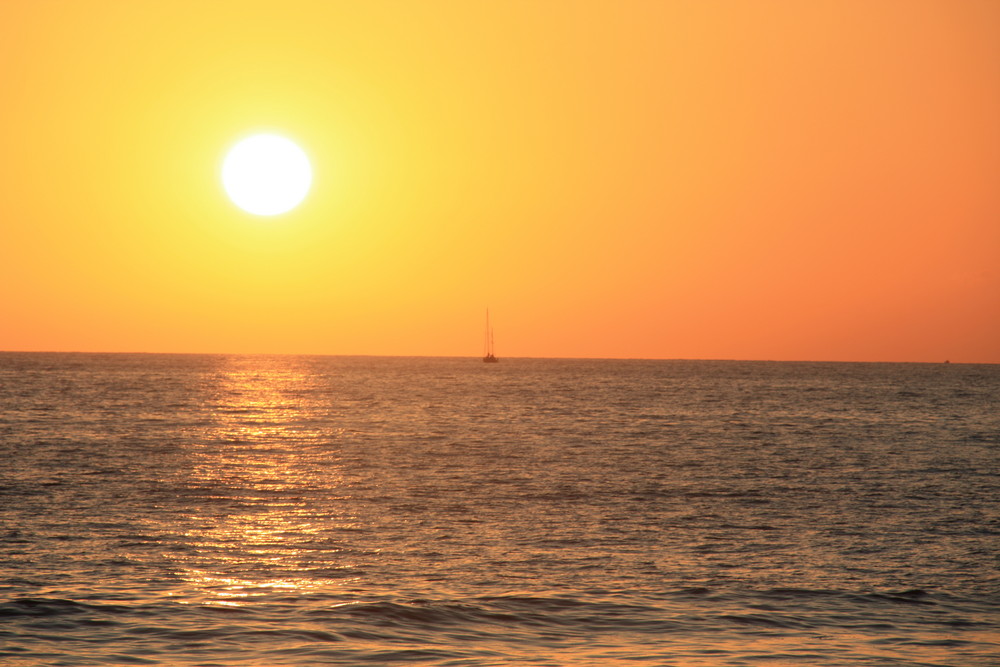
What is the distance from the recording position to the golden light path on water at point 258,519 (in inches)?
976

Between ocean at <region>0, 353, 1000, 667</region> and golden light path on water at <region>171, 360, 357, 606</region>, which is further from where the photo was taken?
golden light path on water at <region>171, 360, 357, 606</region>

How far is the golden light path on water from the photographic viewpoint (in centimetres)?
2480

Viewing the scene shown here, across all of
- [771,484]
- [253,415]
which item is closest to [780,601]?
[771,484]

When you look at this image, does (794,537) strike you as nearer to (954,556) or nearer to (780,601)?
(954,556)

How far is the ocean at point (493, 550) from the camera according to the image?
772 inches

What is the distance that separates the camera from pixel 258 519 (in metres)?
35.0

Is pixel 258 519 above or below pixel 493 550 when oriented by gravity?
above

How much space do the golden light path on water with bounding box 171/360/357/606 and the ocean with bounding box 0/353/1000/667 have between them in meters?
0.14

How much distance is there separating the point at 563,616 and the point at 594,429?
5573cm

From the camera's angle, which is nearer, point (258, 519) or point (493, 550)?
point (493, 550)

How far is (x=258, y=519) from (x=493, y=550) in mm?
9771

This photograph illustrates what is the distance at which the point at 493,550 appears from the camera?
95.5ft

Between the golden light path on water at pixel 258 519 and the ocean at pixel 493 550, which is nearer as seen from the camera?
the ocean at pixel 493 550

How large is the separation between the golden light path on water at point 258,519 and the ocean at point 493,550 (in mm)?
143
